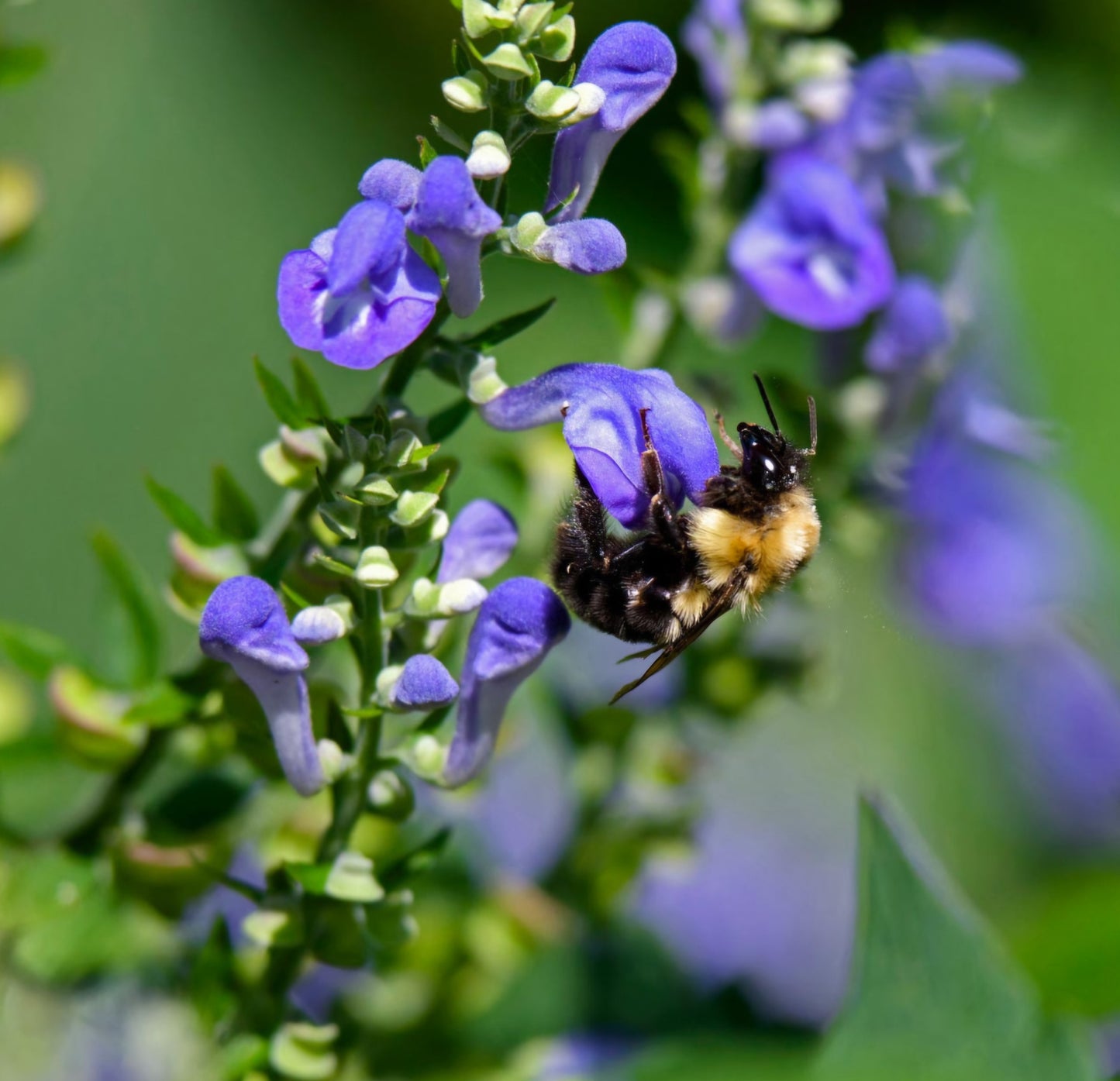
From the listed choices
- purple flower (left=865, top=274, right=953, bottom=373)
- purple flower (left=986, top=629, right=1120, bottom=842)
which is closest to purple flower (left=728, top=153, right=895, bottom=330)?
purple flower (left=865, top=274, right=953, bottom=373)

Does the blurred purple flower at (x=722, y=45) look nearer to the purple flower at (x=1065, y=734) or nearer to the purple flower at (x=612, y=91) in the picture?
the purple flower at (x=612, y=91)

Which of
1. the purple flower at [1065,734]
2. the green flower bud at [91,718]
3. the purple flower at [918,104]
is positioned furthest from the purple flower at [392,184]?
the purple flower at [1065,734]

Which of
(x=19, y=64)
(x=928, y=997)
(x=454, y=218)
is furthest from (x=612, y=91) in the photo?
(x=928, y=997)

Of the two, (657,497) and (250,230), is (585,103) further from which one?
(250,230)

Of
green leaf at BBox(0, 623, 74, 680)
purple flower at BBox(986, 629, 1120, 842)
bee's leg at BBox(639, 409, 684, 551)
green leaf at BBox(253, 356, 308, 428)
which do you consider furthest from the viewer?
purple flower at BBox(986, 629, 1120, 842)

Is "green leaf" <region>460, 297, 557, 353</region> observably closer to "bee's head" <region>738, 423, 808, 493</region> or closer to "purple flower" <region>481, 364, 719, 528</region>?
"purple flower" <region>481, 364, 719, 528</region>

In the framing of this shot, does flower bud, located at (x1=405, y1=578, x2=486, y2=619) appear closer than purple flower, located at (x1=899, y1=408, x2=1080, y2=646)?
Yes
